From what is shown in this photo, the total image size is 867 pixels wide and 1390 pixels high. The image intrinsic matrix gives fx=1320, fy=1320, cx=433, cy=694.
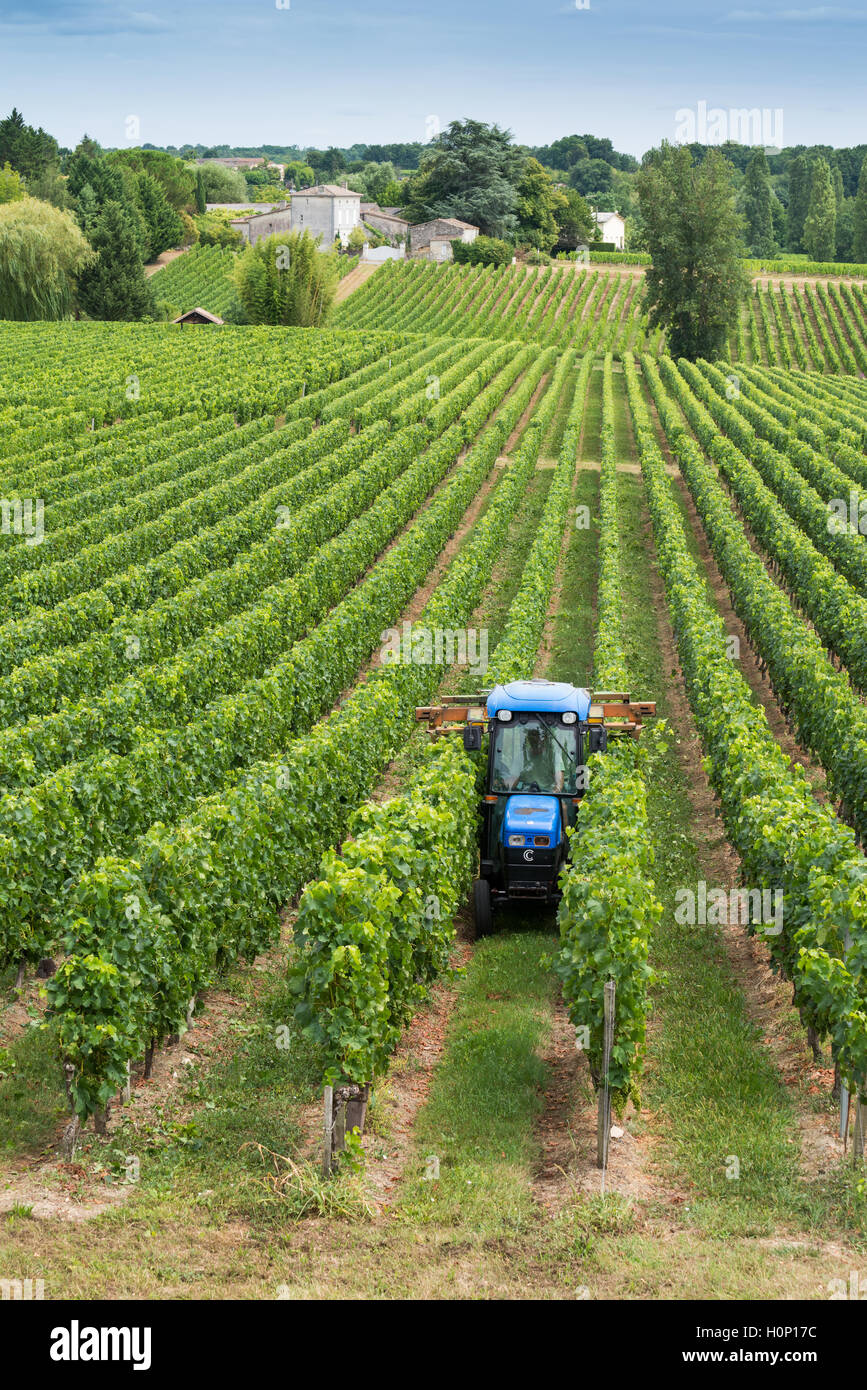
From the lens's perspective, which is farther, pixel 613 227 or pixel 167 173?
pixel 613 227

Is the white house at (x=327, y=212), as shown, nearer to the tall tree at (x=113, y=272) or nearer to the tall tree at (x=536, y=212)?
the tall tree at (x=536, y=212)

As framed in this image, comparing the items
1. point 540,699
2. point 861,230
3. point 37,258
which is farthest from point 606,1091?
point 861,230

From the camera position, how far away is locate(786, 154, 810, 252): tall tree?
456ft

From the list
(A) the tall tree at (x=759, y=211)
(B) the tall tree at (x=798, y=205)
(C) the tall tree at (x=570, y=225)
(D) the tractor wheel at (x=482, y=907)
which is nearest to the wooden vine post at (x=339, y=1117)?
(D) the tractor wheel at (x=482, y=907)

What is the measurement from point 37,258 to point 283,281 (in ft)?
45.2

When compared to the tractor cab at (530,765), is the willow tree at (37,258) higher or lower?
higher

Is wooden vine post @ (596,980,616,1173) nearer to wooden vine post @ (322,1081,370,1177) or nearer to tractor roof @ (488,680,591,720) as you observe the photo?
wooden vine post @ (322,1081,370,1177)

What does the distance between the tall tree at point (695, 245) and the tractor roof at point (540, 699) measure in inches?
2467

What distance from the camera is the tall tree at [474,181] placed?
111 metres

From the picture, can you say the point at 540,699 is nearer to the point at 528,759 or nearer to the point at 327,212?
the point at 528,759

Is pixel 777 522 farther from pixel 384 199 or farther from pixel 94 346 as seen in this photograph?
pixel 384 199

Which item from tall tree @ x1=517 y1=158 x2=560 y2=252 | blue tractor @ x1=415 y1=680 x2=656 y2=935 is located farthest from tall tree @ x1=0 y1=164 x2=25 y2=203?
blue tractor @ x1=415 y1=680 x2=656 y2=935

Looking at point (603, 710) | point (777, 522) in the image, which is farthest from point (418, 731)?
point (777, 522)

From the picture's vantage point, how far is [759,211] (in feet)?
434
